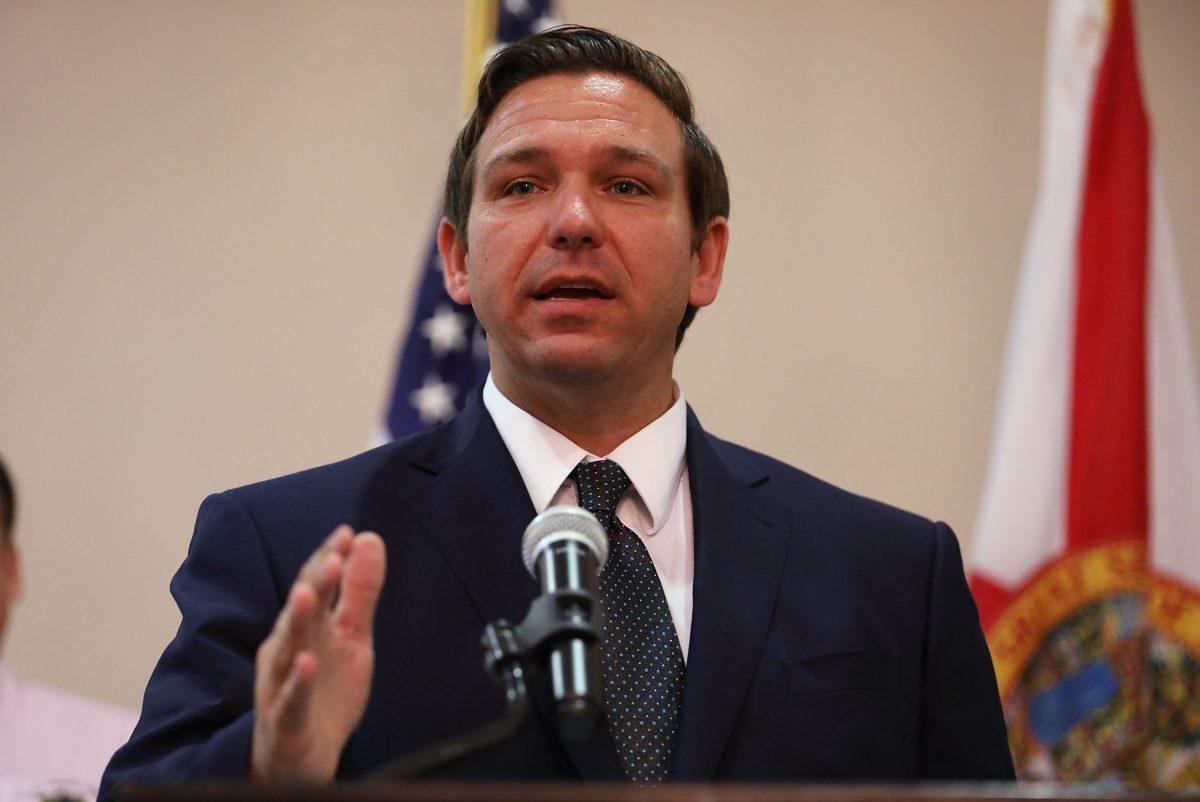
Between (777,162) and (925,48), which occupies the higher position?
(925,48)

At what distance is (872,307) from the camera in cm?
387

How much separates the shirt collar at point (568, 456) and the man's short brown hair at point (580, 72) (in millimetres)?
280

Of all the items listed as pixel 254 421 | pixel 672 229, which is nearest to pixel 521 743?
pixel 672 229

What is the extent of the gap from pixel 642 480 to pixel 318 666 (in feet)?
2.50

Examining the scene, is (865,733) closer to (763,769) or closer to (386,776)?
(763,769)

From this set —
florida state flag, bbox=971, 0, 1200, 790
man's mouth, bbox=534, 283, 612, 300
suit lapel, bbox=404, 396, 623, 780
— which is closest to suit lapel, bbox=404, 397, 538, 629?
suit lapel, bbox=404, 396, 623, 780

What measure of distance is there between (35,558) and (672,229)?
2.57 meters

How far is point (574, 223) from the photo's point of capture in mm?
1828

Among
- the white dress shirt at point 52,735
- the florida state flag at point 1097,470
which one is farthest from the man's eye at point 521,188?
the white dress shirt at point 52,735

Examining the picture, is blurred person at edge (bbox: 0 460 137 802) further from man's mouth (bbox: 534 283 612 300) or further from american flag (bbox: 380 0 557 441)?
man's mouth (bbox: 534 283 612 300)

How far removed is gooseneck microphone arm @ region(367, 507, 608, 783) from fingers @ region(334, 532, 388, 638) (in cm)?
11

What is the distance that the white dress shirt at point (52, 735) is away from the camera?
10.5 feet

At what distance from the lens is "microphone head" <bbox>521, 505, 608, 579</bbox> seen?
124 centimetres

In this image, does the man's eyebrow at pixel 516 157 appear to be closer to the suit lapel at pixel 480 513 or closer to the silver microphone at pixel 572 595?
the suit lapel at pixel 480 513
